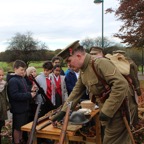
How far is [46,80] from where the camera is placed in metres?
5.62

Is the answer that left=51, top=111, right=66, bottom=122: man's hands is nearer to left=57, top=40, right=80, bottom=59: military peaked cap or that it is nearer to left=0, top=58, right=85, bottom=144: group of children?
left=57, top=40, right=80, bottom=59: military peaked cap

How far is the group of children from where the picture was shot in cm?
491

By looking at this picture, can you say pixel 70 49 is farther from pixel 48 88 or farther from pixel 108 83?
pixel 48 88

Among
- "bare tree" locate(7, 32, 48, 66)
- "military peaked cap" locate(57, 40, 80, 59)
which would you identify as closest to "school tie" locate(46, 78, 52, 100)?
"military peaked cap" locate(57, 40, 80, 59)

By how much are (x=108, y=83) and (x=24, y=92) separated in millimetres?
2296

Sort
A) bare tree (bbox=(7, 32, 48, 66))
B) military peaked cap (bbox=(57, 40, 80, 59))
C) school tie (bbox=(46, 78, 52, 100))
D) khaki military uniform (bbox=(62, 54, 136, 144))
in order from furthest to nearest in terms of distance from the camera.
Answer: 1. bare tree (bbox=(7, 32, 48, 66))
2. school tie (bbox=(46, 78, 52, 100))
3. military peaked cap (bbox=(57, 40, 80, 59))
4. khaki military uniform (bbox=(62, 54, 136, 144))

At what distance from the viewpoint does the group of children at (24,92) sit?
4906 mm

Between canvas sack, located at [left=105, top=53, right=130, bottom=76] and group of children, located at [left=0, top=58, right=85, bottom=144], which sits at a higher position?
canvas sack, located at [left=105, top=53, right=130, bottom=76]

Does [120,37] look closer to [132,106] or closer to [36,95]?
[36,95]

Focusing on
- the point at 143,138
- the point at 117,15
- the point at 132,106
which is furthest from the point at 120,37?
the point at 132,106

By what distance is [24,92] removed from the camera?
506cm

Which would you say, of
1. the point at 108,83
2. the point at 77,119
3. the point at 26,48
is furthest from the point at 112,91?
the point at 26,48

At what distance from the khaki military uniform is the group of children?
A: 1.65 m

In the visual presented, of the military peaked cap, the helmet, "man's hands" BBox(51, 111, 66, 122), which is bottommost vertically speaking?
"man's hands" BBox(51, 111, 66, 122)
